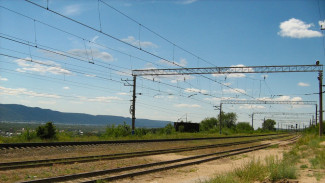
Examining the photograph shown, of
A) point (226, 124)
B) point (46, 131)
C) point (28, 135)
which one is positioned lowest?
point (226, 124)

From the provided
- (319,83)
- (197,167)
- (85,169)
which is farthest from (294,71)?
(85,169)

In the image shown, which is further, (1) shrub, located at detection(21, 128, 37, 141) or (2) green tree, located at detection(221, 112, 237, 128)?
(2) green tree, located at detection(221, 112, 237, 128)

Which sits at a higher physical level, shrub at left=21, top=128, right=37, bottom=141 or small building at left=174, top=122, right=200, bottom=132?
shrub at left=21, top=128, right=37, bottom=141

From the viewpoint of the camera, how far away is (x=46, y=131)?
101ft

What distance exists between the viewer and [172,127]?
68500 millimetres

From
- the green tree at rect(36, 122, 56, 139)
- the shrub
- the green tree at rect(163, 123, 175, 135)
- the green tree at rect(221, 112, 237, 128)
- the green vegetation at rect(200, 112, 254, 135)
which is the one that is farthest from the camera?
the green tree at rect(221, 112, 237, 128)

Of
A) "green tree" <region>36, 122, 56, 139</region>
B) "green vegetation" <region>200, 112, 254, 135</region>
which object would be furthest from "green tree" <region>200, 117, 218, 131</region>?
"green tree" <region>36, 122, 56, 139</region>

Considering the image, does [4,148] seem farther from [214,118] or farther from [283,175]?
[214,118]

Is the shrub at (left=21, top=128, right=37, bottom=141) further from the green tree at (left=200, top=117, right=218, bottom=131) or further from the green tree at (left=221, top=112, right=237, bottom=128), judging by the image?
the green tree at (left=221, top=112, right=237, bottom=128)

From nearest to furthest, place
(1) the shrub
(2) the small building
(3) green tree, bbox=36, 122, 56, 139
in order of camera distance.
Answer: (1) the shrub
(3) green tree, bbox=36, 122, 56, 139
(2) the small building

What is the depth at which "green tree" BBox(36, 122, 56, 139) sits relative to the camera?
30531 millimetres

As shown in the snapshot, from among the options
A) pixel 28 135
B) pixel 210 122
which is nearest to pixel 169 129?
pixel 28 135

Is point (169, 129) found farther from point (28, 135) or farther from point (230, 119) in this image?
point (230, 119)

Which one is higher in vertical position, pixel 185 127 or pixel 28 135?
pixel 28 135
